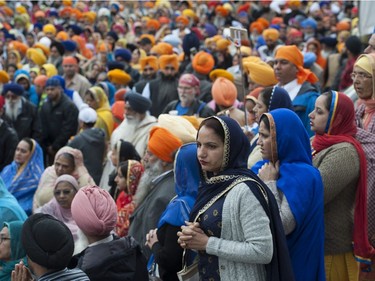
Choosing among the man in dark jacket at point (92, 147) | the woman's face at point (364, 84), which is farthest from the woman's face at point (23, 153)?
the woman's face at point (364, 84)

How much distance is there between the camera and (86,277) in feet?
14.6

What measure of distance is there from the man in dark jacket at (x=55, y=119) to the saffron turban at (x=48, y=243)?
7447 mm

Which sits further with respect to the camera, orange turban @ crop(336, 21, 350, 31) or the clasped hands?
orange turban @ crop(336, 21, 350, 31)

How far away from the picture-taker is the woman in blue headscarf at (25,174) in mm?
9125

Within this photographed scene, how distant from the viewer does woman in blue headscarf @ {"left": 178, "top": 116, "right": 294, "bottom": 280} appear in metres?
4.41

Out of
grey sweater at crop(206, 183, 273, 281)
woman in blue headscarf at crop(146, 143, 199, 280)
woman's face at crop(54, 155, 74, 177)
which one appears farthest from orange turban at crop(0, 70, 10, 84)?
grey sweater at crop(206, 183, 273, 281)

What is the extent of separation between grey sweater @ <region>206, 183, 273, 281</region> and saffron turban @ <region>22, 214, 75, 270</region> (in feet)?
2.35

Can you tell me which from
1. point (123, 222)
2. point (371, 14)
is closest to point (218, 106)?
point (371, 14)

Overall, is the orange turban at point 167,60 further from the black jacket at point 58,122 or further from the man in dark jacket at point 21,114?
the man in dark jacket at point 21,114

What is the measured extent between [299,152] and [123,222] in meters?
2.54

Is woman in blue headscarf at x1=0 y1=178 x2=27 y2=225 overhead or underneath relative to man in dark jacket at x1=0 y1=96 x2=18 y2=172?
overhead

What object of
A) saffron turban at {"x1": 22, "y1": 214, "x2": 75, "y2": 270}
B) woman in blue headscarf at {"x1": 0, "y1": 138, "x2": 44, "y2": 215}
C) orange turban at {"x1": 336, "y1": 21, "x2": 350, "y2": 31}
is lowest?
orange turban at {"x1": 336, "y1": 21, "x2": 350, "y2": 31}

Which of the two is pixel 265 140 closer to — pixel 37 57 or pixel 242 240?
pixel 242 240

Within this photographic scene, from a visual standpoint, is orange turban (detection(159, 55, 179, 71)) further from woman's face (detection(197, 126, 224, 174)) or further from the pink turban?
woman's face (detection(197, 126, 224, 174))
